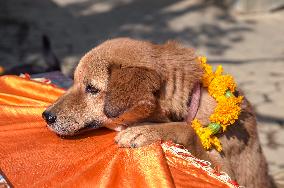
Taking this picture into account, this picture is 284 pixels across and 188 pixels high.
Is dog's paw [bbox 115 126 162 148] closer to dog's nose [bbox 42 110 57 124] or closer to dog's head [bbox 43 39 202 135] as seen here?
dog's head [bbox 43 39 202 135]

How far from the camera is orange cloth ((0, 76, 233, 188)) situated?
2625mm

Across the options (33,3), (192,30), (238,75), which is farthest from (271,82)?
(33,3)

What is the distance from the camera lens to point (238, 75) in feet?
22.8

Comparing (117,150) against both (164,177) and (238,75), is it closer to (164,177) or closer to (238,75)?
(164,177)

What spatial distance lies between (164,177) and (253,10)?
723cm

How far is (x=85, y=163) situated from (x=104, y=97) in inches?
15.7

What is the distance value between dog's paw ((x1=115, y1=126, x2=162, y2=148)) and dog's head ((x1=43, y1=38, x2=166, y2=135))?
0.29 ft

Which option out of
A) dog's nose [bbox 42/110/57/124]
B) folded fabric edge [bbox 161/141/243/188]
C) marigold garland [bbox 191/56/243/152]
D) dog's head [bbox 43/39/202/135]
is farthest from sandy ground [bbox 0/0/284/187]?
dog's nose [bbox 42/110/57/124]

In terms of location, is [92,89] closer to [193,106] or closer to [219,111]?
[193,106]

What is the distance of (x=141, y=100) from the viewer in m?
2.80

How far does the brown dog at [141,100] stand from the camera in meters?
2.83

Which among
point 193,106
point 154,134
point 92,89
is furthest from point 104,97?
point 193,106

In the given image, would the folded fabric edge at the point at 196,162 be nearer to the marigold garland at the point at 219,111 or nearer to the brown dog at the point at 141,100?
the brown dog at the point at 141,100

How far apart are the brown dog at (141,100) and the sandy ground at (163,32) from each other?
110 inches
